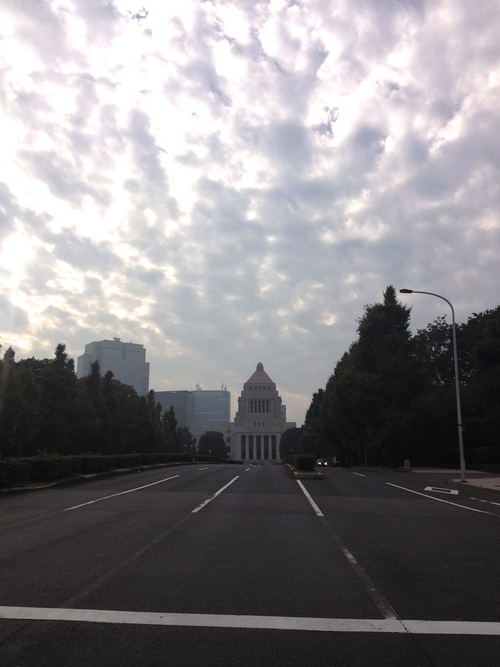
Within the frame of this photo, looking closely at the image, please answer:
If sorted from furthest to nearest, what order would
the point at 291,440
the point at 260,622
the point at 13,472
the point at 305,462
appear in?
the point at 291,440 → the point at 305,462 → the point at 13,472 → the point at 260,622

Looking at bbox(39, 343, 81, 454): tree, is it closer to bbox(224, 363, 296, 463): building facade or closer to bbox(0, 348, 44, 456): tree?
bbox(0, 348, 44, 456): tree

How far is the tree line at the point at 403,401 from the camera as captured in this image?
45.1 metres

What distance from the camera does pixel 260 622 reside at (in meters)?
5.45

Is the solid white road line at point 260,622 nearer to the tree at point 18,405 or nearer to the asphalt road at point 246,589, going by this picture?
the asphalt road at point 246,589

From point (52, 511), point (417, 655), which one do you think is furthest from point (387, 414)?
point (417, 655)

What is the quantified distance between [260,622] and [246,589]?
4.16 ft

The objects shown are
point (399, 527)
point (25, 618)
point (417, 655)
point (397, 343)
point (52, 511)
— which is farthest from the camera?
point (397, 343)

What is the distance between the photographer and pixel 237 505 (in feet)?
50.6

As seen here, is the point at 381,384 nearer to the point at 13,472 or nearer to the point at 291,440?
the point at 13,472

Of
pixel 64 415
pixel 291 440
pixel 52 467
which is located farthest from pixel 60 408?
pixel 291 440

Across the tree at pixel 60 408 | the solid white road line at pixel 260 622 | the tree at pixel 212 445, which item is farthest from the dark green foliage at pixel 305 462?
the tree at pixel 212 445

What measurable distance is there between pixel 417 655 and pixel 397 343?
44459mm

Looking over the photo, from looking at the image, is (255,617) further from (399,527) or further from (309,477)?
(309,477)

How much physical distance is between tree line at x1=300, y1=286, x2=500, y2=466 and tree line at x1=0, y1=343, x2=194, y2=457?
81.6ft
